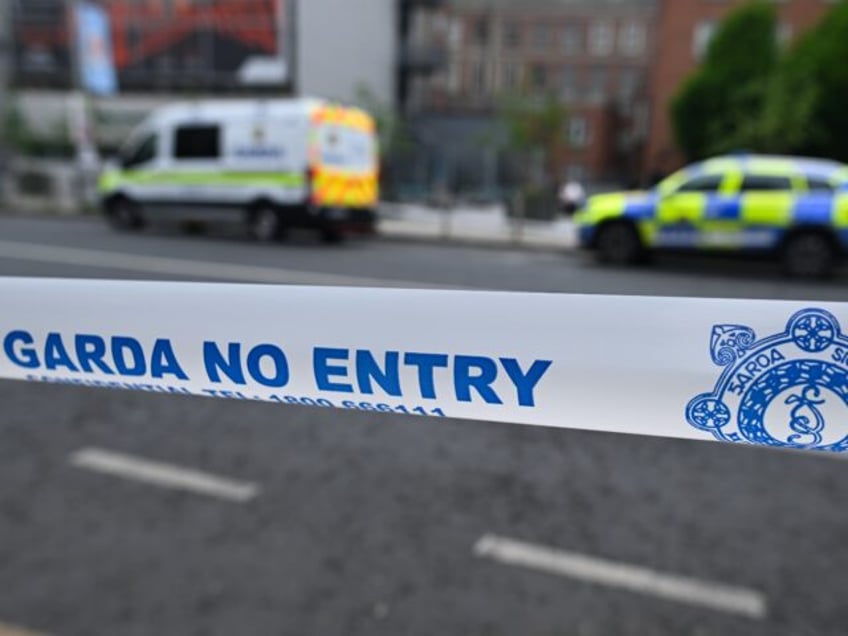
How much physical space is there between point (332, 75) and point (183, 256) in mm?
22893

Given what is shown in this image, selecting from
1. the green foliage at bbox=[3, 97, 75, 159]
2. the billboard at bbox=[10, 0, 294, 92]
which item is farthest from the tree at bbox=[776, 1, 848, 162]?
the green foliage at bbox=[3, 97, 75, 159]

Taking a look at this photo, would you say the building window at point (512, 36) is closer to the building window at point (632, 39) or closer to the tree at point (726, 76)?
the building window at point (632, 39)

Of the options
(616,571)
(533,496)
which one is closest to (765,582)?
(616,571)

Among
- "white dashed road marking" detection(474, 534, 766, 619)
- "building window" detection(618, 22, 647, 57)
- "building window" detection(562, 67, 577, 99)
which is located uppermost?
"building window" detection(618, 22, 647, 57)

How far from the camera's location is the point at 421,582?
2.78 m

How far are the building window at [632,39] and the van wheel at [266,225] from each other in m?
44.7

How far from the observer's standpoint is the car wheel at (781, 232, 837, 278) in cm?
945

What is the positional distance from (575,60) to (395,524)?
54.0 metres

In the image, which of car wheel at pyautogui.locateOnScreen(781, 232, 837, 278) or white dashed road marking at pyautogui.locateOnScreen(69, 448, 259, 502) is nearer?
white dashed road marking at pyautogui.locateOnScreen(69, 448, 259, 502)

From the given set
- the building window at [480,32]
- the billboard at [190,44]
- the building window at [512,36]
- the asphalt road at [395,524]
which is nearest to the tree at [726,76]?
the billboard at [190,44]

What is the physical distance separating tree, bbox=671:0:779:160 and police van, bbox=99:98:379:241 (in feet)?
49.9

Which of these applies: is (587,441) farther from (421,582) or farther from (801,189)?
(801,189)

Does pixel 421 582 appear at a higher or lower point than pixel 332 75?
lower

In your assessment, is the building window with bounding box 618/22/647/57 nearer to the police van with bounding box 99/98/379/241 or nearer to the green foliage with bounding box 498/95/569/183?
the green foliage with bounding box 498/95/569/183
